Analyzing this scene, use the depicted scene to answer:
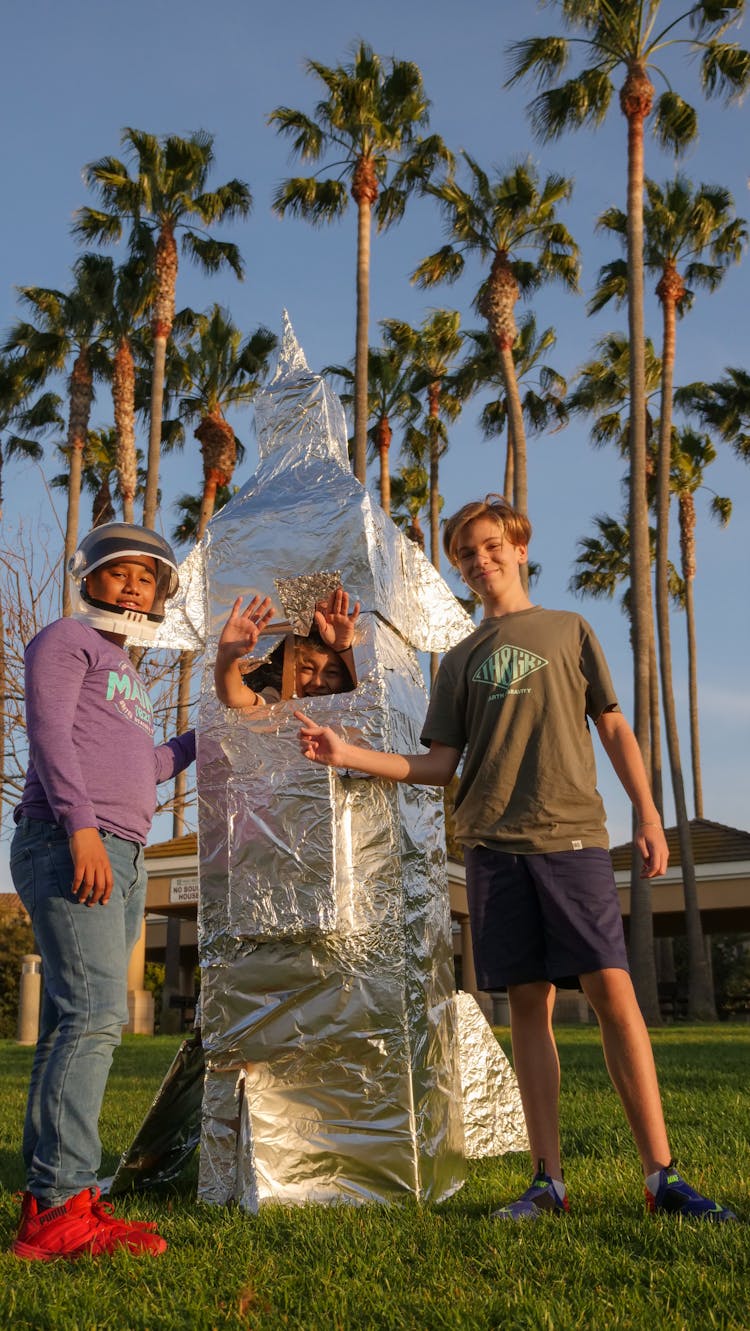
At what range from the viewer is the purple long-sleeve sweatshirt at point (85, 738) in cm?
297

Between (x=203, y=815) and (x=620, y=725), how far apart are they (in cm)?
138

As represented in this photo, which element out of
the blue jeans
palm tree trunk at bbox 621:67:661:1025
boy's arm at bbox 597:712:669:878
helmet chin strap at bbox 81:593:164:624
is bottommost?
the blue jeans

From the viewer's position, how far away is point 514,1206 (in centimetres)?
287

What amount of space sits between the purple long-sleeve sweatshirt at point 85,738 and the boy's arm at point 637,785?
1.34 meters

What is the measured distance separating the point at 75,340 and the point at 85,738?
19.0 m

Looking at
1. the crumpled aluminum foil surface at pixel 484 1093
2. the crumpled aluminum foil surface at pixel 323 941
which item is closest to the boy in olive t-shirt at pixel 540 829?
the crumpled aluminum foil surface at pixel 323 941

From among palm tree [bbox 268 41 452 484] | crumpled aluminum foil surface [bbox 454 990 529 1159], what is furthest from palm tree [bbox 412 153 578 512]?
crumpled aluminum foil surface [bbox 454 990 529 1159]

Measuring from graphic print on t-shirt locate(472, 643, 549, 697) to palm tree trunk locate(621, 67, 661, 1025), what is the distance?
41.8 feet

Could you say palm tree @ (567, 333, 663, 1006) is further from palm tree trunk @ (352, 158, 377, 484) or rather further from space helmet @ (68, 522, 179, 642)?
space helmet @ (68, 522, 179, 642)

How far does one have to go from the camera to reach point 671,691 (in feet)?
70.1

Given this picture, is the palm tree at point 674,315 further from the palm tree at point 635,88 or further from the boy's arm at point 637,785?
the boy's arm at point 637,785

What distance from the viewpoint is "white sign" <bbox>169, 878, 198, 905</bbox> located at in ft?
68.9

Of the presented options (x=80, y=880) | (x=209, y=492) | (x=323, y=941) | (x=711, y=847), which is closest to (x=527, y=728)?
(x=323, y=941)

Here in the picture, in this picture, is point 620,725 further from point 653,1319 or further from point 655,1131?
point 653,1319
